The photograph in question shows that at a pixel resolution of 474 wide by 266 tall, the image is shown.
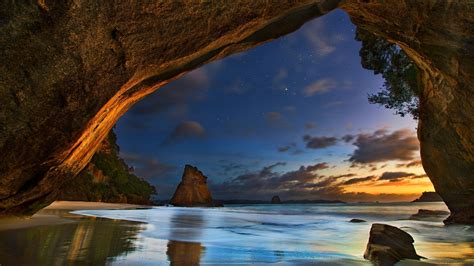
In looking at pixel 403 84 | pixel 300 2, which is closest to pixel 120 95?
pixel 300 2

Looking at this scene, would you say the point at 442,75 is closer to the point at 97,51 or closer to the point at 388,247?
the point at 388,247

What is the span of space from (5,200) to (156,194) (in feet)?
200

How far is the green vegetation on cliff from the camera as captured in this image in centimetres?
3681

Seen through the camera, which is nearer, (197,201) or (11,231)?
(11,231)

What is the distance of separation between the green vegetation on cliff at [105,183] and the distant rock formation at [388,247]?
1313 inches

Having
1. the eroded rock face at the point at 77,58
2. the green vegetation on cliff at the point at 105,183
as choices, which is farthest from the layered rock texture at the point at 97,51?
the green vegetation on cliff at the point at 105,183

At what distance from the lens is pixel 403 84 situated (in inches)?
603

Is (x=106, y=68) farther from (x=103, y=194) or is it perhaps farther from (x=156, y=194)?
(x=156, y=194)

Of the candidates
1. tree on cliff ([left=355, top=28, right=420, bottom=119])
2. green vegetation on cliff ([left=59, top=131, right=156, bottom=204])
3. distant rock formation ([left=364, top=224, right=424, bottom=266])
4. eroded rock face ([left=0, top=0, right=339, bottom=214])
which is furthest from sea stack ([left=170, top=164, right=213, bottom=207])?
distant rock formation ([left=364, top=224, right=424, bottom=266])

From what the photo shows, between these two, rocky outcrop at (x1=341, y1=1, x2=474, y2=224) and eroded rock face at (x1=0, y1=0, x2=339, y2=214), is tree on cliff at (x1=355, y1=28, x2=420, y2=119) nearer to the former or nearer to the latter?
rocky outcrop at (x1=341, y1=1, x2=474, y2=224)

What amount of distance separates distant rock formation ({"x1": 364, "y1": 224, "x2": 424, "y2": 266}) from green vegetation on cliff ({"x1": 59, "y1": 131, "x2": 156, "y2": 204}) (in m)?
33.4

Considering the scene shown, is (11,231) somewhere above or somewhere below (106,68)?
below

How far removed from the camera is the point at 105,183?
42531mm

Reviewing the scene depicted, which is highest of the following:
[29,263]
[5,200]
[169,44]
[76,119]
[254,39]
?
[254,39]
